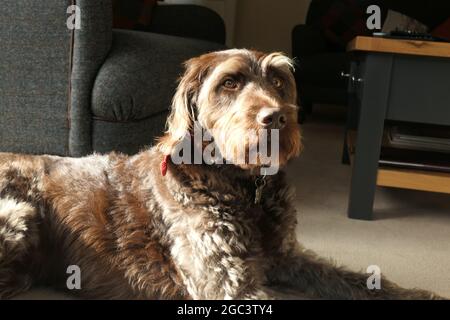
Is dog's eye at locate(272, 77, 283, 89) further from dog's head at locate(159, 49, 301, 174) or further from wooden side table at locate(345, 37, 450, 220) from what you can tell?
wooden side table at locate(345, 37, 450, 220)

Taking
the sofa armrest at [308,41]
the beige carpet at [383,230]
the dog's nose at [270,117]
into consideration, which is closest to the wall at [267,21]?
the sofa armrest at [308,41]

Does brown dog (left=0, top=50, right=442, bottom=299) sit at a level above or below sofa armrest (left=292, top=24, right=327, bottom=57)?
below

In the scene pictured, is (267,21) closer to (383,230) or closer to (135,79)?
(383,230)

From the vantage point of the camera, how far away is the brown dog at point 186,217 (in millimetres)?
1484

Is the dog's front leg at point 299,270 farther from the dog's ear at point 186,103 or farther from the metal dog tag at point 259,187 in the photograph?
the dog's ear at point 186,103

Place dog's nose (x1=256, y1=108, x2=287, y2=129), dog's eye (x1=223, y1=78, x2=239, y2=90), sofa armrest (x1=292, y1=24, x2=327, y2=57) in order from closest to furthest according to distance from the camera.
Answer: dog's nose (x1=256, y1=108, x2=287, y2=129), dog's eye (x1=223, y1=78, x2=239, y2=90), sofa armrest (x1=292, y1=24, x2=327, y2=57)

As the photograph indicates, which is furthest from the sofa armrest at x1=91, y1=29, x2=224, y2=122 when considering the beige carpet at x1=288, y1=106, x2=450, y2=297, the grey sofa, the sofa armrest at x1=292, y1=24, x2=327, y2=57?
the sofa armrest at x1=292, y1=24, x2=327, y2=57

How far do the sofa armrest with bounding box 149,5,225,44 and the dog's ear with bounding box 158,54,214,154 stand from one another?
1.63 meters

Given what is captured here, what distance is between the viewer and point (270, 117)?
4.61 ft

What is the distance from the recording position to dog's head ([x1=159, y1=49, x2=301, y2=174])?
1.43 meters

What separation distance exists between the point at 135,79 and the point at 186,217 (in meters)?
0.74

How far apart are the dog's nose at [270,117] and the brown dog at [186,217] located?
2 centimetres

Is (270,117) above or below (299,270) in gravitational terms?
above

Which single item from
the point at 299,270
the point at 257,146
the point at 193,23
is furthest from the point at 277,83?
the point at 193,23
